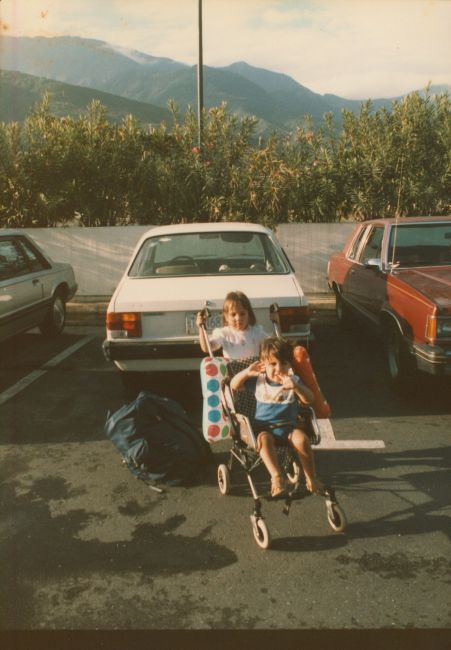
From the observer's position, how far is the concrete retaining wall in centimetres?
1255

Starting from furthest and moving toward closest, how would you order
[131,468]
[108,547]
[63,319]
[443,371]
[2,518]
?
[63,319], [443,371], [131,468], [2,518], [108,547]

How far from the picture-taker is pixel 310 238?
12586mm

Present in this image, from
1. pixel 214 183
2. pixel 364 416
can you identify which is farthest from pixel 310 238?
pixel 364 416

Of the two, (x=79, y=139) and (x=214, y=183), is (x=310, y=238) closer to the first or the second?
(x=214, y=183)

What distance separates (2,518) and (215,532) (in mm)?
1303

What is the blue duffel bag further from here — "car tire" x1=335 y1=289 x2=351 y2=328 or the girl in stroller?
"car tire" x1=335 y1=289 x2=351 y2=328

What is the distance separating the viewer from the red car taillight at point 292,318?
554 centimetres

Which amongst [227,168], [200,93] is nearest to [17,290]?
[227,168]

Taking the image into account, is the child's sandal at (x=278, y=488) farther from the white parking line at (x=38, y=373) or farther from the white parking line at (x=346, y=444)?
the white parking line at (x=38, y=373)

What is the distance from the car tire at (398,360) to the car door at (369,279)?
403mm

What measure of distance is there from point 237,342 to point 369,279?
10.9 feet

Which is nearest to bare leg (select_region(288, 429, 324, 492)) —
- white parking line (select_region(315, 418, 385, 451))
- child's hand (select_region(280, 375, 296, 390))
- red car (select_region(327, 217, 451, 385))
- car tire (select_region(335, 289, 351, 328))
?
child's hand (select_region(280, 375, 296, 390))

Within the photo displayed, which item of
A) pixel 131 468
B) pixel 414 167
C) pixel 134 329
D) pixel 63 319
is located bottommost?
pixel 63 319

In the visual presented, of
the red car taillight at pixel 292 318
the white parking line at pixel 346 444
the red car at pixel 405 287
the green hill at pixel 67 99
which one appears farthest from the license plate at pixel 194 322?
the green hill at pixel 67 99
